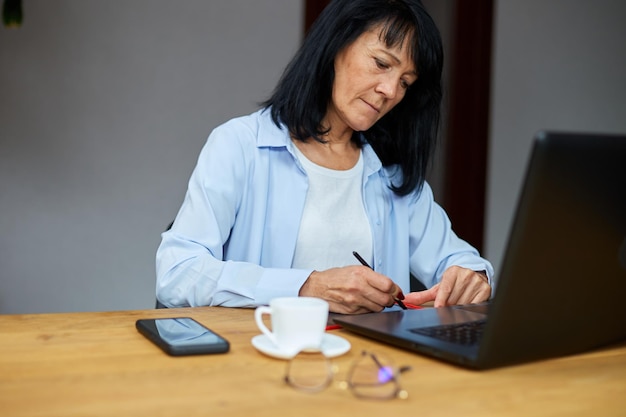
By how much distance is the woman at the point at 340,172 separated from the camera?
1.56m

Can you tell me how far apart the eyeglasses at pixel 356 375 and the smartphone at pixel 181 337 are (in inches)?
4.5

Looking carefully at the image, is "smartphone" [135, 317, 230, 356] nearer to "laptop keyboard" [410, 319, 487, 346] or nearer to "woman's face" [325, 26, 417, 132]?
"laptop keyboard" [410, 319, 487, 346]

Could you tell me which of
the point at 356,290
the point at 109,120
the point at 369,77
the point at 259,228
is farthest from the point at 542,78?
the point at 356,290

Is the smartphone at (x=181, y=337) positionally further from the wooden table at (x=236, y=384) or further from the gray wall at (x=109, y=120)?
the gray wall at (x=109, y=120)

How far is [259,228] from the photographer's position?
1.68 m

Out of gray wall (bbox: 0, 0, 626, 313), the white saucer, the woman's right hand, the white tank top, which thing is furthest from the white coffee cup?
gray wall (bbox: 0, 0, 626, 313)

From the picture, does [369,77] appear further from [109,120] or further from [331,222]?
[109,120]

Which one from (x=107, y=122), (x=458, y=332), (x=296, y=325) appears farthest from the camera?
(x=107, y=122)

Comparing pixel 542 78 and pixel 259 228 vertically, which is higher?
pixel 542 78

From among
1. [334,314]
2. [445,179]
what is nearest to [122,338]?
[334,314]

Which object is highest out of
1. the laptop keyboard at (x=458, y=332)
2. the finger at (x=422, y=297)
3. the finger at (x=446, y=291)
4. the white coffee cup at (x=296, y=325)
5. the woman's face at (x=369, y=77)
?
the woman's face at (x=369, y=77)

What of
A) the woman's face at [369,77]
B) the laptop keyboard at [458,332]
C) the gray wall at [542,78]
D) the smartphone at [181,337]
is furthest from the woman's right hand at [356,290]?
the gray wall at [542,78]

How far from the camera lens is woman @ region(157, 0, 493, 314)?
1.56 metres

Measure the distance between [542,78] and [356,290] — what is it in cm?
277
